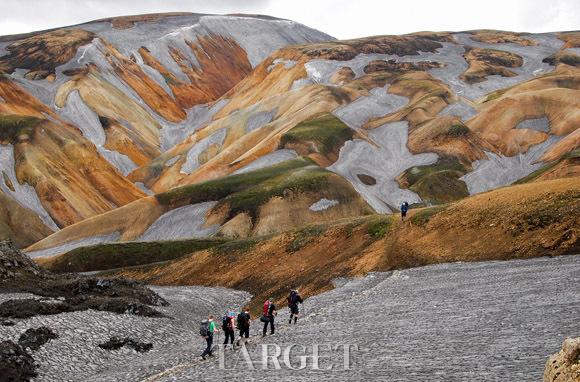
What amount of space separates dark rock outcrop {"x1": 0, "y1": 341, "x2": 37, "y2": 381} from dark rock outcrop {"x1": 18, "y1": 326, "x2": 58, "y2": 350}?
200cm

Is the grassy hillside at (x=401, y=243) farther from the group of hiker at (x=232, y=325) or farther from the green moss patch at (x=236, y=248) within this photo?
the group of hiker at (x=232, y=325)

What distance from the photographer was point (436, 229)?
61750 mm

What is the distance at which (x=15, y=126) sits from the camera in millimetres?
173875

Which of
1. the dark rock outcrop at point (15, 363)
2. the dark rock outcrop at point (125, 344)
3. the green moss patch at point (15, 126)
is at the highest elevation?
the green moss patch at point (15, 126)

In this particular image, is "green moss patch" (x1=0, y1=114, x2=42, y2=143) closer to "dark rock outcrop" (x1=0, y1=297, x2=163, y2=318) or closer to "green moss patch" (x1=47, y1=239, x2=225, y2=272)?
"green moss patch" (x1=47, y1=239, x2=225, y2=272)

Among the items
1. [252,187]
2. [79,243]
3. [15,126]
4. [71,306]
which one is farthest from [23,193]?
[71,306]

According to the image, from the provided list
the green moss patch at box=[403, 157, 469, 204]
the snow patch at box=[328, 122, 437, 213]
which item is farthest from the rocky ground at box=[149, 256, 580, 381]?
the green moss patch at box=[403, 157, 469, 204]

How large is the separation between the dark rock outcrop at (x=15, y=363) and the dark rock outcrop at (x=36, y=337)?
6.57 feet

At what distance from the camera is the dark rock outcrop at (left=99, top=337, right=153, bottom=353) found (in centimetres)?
4090

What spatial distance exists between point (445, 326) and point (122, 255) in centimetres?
7303

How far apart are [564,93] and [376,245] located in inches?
6044

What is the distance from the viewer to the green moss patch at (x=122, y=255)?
95.5 m

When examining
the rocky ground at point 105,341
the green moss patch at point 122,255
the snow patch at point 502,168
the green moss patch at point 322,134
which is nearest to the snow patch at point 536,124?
the snow patch at point 502,168

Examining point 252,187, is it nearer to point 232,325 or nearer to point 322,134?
point 322,134
